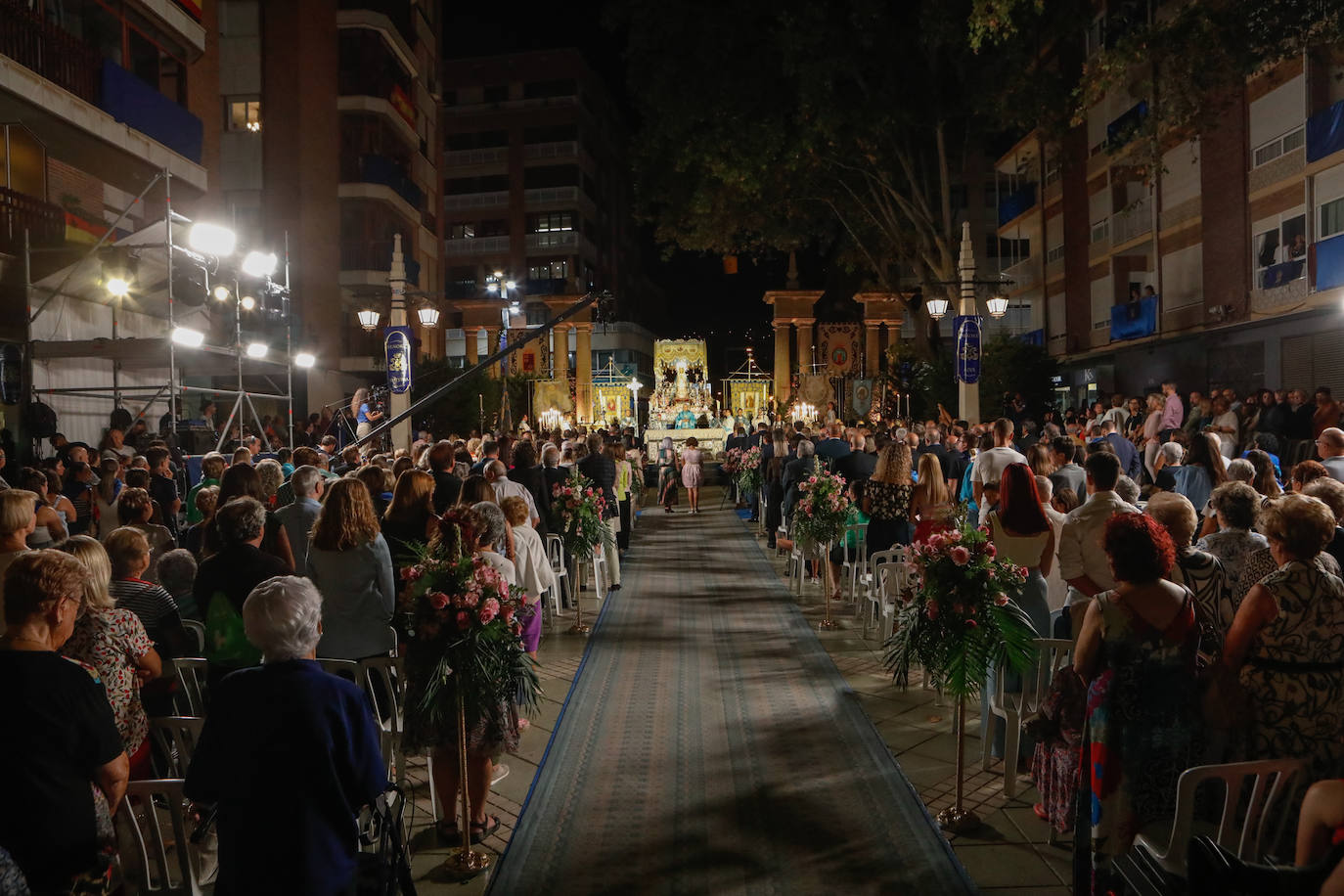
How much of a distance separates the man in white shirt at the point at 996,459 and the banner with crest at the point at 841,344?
2267 cm

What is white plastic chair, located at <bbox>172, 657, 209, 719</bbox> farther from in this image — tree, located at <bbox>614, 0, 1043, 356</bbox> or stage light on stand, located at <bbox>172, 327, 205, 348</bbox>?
tree, located at <bbox>614, 0, 1043, 356</bbox>

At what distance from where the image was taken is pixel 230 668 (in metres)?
4.95

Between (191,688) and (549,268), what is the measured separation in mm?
53778

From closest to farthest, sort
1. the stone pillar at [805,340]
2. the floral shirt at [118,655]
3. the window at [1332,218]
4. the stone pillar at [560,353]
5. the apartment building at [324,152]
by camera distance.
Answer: the floral shirt at [118,655] < the window at [1332,218] < the apartment building at [324,152] < the stone pillar at [805,340] < the stone pillar at [560,353]

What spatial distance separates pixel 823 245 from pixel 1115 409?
38.0 feet

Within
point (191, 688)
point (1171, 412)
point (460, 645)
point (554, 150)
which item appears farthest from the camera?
point (554, 150)

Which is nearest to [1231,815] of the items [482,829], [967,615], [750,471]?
[967,615]

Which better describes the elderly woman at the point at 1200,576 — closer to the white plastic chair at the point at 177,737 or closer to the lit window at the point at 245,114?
the white plastic chair at the point at 177,737

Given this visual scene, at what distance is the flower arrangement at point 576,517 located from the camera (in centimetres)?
1077

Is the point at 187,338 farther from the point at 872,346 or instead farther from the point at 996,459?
the point at 872,346

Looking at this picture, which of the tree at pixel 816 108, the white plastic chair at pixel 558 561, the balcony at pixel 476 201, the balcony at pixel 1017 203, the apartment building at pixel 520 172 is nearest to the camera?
the white plastic chair at pixel 558 561

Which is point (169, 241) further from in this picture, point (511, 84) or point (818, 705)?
point (511, 84)

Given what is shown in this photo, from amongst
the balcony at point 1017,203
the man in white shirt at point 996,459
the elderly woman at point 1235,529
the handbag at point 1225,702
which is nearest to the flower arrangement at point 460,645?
→ the handbag at point 1225,702

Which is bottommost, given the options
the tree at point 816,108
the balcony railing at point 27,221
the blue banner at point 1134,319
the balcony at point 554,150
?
the blue banner at point 1134,319
